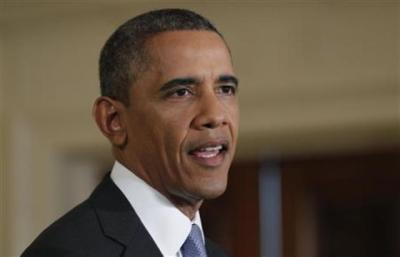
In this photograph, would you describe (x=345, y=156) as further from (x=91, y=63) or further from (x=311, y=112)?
(x=91, y=63)

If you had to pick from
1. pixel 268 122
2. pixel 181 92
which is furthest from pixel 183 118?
pixel 268 122

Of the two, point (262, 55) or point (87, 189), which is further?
point (87, 189)

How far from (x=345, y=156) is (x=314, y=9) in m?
0.44

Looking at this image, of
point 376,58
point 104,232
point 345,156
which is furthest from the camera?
point 345,156

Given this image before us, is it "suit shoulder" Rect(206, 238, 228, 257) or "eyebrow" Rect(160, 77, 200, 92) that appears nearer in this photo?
"eyebrow" Rect(160, 77, 200, 92)

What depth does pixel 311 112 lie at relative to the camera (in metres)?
2.80

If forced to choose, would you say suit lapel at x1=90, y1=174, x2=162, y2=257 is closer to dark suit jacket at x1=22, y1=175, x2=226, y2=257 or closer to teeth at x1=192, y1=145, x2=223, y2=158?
dark suit jacket at x1=22, y1=175, x2=226, y2=257

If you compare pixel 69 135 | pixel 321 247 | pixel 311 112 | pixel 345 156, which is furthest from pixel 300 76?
pixel 69 135

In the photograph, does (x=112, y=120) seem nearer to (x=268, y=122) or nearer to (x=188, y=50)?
(x=188, y=50)

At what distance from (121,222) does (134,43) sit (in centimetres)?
22

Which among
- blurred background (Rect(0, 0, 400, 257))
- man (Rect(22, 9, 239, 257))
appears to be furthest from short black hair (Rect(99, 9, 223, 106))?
blurred background (Rect(0, 0, 400, 257))

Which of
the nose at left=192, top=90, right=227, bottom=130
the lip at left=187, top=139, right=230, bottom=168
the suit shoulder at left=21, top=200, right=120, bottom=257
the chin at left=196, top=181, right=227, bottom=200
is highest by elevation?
the nose at left=192, top=90, right=227, bottom=130

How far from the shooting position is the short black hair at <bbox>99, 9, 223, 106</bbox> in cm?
128

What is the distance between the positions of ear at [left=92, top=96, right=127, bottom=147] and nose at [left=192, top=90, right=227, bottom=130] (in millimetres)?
104
